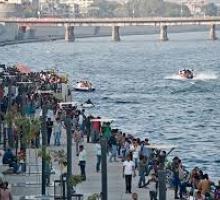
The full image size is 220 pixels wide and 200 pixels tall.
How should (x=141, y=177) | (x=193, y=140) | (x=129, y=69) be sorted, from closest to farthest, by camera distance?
(x=141, y=177)
(x=193, y=140)
(x=129, y=69)

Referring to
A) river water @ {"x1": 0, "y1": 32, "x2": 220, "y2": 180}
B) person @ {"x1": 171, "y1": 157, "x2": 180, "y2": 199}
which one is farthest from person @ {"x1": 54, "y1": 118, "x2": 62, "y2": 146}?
person @ {"x1": 171, "y1": 157, "x2": 180, "y2": 199}

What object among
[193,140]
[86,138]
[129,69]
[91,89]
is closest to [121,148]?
[86,138]

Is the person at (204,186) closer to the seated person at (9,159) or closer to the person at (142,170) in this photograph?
the person at (142,170)

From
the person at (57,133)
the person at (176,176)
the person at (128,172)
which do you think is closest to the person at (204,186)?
the person at (176,176)

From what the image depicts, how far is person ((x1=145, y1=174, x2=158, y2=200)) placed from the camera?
36.2 metres

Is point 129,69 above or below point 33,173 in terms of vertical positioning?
below

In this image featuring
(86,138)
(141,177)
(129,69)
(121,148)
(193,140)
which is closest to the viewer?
(141,177)

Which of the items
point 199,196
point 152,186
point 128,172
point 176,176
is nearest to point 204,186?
point 199,196

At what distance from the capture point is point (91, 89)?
10275cm

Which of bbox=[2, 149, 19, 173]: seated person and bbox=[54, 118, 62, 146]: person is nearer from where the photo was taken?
bbox=[2, 149, 19, 173]: seated person

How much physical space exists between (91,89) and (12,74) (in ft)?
71.7

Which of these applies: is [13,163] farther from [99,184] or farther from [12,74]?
[12,74]

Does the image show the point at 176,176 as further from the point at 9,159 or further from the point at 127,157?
the point at 9,159

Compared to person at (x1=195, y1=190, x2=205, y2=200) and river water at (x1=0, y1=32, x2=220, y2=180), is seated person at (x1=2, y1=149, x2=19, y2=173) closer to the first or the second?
person at (x1=195, y1=190, x2=205, y2=200)
